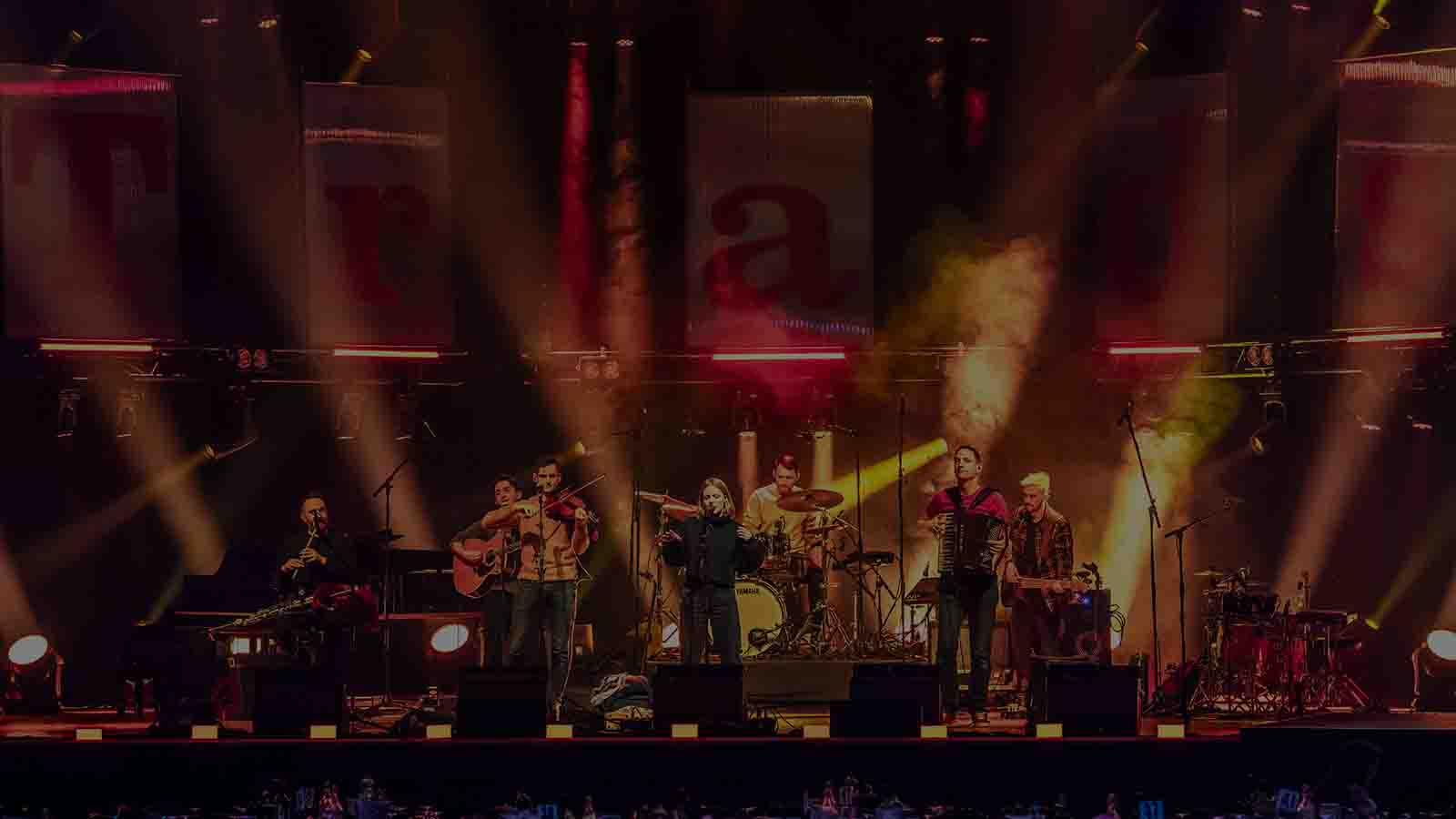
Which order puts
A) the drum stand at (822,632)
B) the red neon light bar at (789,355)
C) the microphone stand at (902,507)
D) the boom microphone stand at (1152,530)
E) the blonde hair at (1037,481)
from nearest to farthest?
1. the boom microphone stand at (1152,530)
2. the microphone stand at (902,507)
3. the blonde hair at (1037,481)
4. the drum stand at (822,632)
5. the red neon light bar at (789,355)

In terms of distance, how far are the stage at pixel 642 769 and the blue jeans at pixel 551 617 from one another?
194cm

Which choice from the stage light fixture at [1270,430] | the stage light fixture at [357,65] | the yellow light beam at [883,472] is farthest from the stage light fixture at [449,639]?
the stage light fixture at [1270,430]

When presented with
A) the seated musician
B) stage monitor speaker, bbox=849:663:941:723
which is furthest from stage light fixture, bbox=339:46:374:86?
stage monitor speaker, bbox=849:663:941:723

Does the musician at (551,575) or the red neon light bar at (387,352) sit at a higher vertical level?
the red neon light bar at (387,352)

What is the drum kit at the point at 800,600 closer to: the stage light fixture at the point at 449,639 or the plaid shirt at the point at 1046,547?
the plaid shirt at the point at 1046,547

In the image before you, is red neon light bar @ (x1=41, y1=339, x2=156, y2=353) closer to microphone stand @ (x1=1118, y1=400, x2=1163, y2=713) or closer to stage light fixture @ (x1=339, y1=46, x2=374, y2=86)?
stage light fixture @ (x1=339, y1=46, x2=374, y2=86)

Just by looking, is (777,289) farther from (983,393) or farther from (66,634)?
(66,634)

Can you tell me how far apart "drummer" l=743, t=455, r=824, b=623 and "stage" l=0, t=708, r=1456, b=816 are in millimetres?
4552

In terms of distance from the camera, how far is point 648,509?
17906 mm

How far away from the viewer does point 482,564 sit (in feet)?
49.5

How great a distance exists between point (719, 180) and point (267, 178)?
4385mm

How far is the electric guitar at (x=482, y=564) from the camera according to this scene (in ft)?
45.6

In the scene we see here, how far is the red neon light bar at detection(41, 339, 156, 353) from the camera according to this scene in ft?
51.2

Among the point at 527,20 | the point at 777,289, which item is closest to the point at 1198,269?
the point at 777,289
